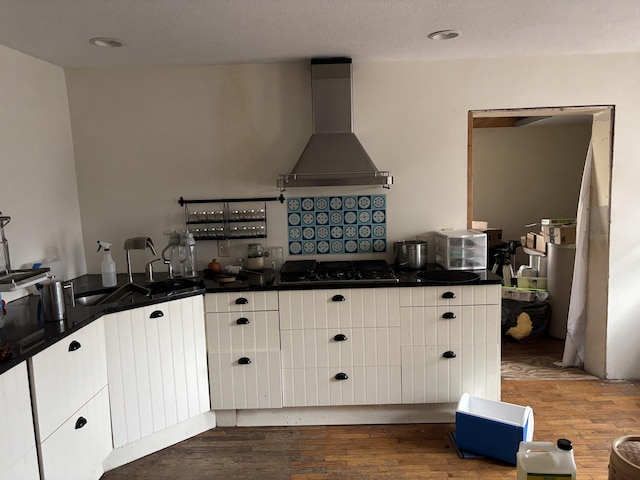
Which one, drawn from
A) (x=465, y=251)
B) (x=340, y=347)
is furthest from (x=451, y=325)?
(x=340, y=347)

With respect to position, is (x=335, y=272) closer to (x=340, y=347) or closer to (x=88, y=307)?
(x=340, y=347)

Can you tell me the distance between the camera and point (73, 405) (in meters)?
1.95

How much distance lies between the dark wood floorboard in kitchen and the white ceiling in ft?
7.18

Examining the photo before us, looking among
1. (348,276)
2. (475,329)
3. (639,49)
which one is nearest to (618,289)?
(475,329)

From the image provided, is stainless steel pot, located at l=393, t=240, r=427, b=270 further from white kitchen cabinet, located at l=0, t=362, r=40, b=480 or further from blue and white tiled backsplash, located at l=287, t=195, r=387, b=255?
white kitchen cabinet, located at l=0, t=362, r=40, b=480

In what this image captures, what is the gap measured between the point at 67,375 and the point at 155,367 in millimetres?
574

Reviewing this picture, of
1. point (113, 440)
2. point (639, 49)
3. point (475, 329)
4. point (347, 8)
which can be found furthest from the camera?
point (639, 49)

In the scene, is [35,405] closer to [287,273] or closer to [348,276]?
[287,273]

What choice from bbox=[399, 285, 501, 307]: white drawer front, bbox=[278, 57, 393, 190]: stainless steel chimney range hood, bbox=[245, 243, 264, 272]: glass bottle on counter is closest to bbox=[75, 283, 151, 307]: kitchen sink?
bbox=[245, 243, 264, 272]: glass bottle on counter

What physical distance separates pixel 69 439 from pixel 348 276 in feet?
5.13

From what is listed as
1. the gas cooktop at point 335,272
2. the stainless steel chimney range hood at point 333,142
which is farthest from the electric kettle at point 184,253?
the stainless steel chimney range hood at point 333,142

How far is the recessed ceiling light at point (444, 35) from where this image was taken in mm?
2494

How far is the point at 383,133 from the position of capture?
311 cm

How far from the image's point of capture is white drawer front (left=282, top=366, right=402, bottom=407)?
8.79ft
